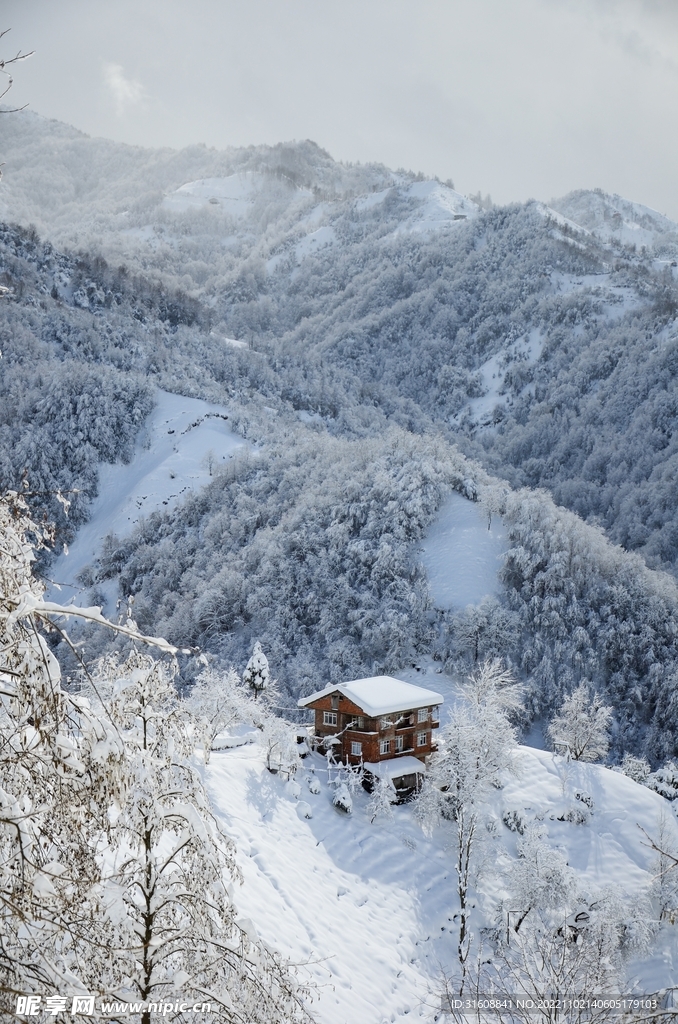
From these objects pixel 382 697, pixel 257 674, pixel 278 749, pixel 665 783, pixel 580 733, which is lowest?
pixel 665 783

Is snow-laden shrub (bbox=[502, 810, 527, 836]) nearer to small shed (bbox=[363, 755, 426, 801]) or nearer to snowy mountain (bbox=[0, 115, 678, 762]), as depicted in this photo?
small shed (bbox=[363, 755, 426, 801])

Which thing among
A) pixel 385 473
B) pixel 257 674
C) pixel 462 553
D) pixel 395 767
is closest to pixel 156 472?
pixel 385 473

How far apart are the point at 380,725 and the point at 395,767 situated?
1.86 metres

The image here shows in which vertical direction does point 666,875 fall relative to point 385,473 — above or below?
above

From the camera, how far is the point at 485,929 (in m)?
24.4

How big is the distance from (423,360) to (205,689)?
140 meters

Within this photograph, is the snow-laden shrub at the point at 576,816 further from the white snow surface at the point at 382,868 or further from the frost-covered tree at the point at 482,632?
the frost-covered tree at the point at 482,632

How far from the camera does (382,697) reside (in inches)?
1254

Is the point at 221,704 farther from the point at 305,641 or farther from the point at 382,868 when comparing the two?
the point at 305,641

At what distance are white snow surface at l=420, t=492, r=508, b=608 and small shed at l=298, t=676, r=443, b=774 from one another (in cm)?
1972

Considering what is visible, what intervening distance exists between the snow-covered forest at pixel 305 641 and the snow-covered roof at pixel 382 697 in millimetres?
1991

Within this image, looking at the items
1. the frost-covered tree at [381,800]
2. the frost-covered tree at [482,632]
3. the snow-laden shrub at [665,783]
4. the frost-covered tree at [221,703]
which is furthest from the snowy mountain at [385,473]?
the frost-covered tree at [381,800]

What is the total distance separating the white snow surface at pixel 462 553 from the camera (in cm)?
5256

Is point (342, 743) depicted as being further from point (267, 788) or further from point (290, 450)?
point (290, 450)
